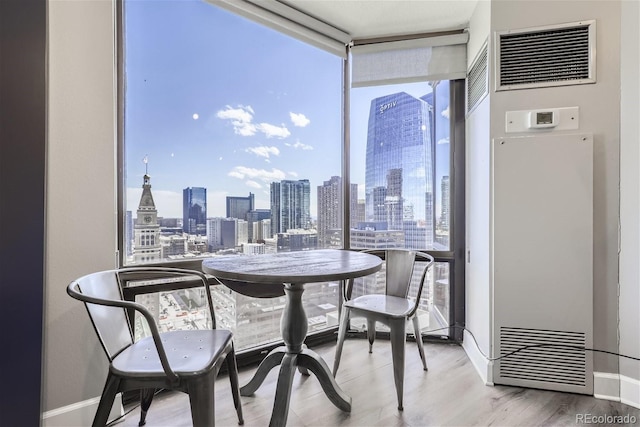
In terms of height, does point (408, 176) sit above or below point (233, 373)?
above

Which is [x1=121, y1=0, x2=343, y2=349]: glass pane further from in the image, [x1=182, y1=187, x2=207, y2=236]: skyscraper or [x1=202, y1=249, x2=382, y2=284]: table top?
[x1=202, y1=249, x2=382, y2=284]: table top

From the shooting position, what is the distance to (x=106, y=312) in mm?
1250

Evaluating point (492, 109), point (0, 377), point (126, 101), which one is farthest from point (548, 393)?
point (126, 101)

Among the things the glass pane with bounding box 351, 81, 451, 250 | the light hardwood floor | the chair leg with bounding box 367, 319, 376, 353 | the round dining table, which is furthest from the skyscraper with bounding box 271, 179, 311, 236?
the light hardwood floor

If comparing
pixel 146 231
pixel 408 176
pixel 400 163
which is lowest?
pixel 146 231

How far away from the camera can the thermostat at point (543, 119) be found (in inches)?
72.4

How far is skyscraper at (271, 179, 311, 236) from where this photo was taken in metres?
2.36

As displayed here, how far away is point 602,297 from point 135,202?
2.79 meters

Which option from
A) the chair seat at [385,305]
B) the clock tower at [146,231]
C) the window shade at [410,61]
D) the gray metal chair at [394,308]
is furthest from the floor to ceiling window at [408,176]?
the clock tower at [146,231]

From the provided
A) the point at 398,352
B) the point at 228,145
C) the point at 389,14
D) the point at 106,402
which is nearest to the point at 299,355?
the point at 398,352

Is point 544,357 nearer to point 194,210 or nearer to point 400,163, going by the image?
point 400,163

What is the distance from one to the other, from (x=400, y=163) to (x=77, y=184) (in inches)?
86.1

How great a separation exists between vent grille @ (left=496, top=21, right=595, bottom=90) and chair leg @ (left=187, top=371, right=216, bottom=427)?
7.35 ft

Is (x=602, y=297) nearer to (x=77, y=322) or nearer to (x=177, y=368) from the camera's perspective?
(x=177, y=368)
